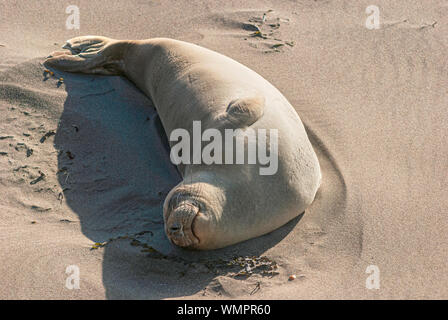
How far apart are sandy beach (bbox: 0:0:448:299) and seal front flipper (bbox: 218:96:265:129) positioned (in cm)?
70

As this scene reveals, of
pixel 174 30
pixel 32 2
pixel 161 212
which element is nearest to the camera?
pixel 161 212

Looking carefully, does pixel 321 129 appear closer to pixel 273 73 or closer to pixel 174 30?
pixel 273 73

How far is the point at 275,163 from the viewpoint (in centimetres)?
329

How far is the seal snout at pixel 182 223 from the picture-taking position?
2.98 metres

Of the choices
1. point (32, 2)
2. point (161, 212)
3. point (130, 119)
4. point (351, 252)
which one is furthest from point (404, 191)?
point (32, 2)

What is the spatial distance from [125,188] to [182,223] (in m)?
0.99

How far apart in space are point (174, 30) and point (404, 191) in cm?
311

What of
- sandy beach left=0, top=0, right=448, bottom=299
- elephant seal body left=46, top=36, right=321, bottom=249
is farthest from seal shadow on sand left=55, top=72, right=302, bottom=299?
elephant seal body left=46, top=36, right=321, bottom=249

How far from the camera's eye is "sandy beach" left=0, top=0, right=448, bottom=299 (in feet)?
10.00

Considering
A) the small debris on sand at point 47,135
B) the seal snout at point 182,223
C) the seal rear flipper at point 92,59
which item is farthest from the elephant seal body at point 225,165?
the small debris on sand at point 47,135

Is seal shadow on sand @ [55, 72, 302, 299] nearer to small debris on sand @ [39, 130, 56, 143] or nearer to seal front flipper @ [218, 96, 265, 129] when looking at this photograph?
small debris on sand @ [39, 130, 56, 143]

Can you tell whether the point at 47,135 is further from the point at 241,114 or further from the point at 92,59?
the point at 241,114

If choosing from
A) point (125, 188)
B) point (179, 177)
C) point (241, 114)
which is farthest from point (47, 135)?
point (241, 114)

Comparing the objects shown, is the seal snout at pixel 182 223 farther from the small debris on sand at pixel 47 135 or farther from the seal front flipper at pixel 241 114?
the small debris on sand at pixel 47 135
